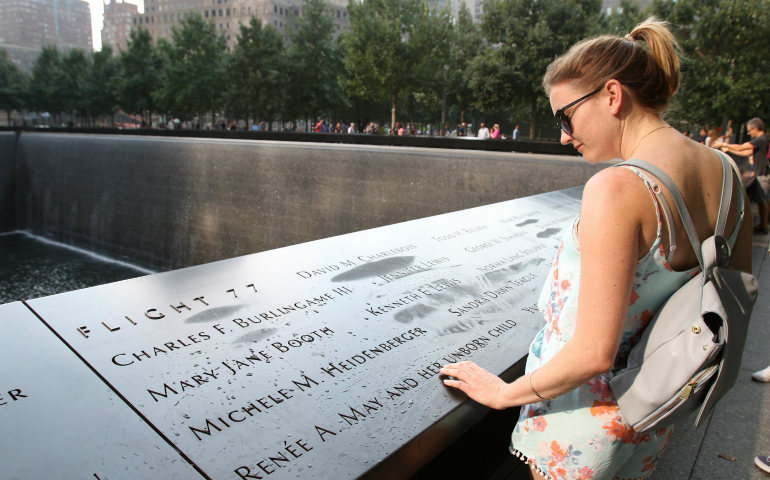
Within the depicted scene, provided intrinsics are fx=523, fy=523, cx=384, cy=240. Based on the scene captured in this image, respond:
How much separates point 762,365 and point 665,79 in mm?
2772

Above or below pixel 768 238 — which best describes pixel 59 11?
above

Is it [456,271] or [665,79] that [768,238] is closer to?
[456,271]

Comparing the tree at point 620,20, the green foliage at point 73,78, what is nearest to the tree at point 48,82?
the green foliage at point 73,78

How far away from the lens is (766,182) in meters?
7.54

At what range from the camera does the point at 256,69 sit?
35.8 meters

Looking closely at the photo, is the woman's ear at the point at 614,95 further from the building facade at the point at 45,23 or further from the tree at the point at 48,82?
the building facade at the point at 45,23

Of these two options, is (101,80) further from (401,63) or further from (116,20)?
(116,20)

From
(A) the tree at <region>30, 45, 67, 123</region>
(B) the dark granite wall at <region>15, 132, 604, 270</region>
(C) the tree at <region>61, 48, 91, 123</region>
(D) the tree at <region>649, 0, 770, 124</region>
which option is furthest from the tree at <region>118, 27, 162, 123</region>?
(D) the tree at <region>649, 0, 770, 124</region>

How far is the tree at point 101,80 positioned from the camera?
1791 inches

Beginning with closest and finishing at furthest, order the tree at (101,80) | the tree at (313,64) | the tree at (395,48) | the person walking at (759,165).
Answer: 1. the person walking at (759,165)
2. the tree at (395,48)
3. the tree at (313,64)
4. the tree at (101,80)

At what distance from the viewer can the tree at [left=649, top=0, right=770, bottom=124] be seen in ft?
70.0

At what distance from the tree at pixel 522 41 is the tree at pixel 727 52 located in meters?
4.97

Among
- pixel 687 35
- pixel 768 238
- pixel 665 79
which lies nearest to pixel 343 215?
pixel 768 238

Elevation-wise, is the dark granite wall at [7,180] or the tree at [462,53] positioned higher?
the tree at [462,53]
